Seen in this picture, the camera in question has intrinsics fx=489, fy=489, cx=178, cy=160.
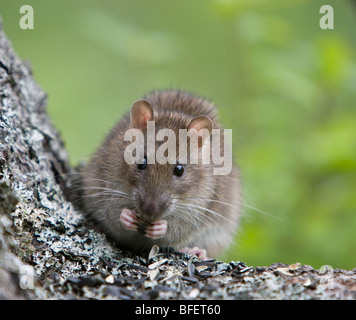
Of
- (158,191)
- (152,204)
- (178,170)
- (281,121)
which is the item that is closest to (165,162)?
(178,170)

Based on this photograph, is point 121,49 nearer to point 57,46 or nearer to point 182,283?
point 182,283

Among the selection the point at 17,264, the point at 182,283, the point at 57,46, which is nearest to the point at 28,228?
the point at 17,264

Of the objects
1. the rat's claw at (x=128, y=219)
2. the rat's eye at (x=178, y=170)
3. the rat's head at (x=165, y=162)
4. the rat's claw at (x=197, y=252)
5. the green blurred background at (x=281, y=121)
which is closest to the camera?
the rat's head at (x=165, y=162)

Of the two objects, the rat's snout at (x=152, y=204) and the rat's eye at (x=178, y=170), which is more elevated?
the rat's eye at (x=178, y=170)

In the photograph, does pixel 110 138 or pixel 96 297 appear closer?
pixel 96 297

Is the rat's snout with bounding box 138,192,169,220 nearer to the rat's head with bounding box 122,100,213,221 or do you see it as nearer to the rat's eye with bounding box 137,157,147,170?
the rat's head with bounding box 122,100,213,221

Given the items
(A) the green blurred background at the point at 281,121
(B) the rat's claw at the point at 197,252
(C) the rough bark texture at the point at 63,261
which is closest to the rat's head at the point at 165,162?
(C) the rough bark texture at the point at 63,261

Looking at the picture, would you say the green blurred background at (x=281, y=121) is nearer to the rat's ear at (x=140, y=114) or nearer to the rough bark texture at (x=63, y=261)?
the rat's ear at (x=140, y=114)
